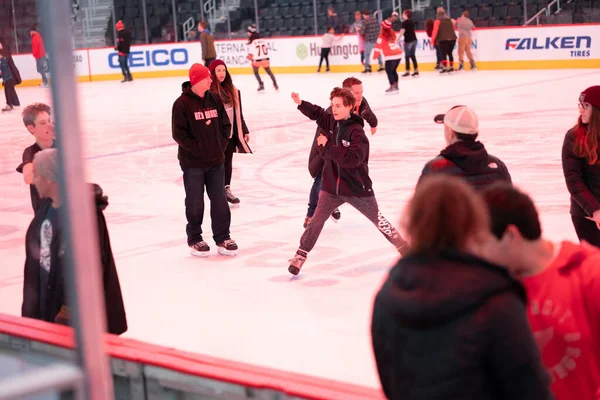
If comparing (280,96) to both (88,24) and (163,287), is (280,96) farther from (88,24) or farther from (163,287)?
(163,287)

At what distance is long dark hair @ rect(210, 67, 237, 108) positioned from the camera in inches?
314

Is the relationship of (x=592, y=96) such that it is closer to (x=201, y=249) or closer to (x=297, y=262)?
(x=297, y=262)

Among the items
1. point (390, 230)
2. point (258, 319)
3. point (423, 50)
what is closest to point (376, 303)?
point (258, 319)

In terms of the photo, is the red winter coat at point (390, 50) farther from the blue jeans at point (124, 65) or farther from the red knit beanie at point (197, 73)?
the red knit beanie at point (197, 73)

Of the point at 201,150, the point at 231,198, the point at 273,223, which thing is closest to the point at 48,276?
the point at 201,150

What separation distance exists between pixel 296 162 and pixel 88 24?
17.8 meters

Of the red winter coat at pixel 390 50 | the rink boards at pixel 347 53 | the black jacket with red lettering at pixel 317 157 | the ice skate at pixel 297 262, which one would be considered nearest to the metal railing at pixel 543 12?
the rink boards at pixel 347 53

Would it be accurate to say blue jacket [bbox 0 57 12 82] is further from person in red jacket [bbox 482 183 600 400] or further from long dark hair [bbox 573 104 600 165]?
person in red jacket [bbox 482 183 600 400]

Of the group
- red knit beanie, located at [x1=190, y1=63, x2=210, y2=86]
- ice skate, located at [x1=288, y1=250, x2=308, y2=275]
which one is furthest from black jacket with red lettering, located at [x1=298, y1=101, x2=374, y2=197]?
red knit beanie, located at [x1=190, y1=63, x2=210, y2=86]

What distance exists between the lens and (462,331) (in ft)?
6.54

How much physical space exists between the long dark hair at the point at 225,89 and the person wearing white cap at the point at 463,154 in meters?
4.16

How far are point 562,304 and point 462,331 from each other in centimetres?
54

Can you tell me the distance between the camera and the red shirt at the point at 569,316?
2.43 m

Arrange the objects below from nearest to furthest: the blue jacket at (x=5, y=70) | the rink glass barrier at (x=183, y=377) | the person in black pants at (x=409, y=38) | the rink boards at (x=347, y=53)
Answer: the rink glass barrier at (x=183, y=377)
the blue jacket at (x=5, y=70)
the rink boards at (x=347, y=53)
the person in black pants at (x=409, y=38)
